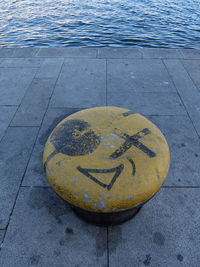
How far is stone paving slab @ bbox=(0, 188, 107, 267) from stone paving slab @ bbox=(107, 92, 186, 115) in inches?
110

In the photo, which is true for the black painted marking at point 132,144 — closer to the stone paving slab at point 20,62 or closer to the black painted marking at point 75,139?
the black painted marking at point 75,139

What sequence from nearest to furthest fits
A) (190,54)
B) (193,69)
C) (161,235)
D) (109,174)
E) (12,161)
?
(109,174), (161,235), (12,161), (193,69), (190,54)

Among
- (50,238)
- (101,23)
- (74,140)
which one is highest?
(74,140)

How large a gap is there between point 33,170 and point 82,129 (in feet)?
4.56

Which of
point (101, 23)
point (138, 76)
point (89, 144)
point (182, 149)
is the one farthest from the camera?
point (101, 23)

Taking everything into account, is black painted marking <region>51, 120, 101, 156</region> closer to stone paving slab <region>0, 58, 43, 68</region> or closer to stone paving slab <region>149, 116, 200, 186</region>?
stone paving slab <region>149, 116, 200, 186</region>

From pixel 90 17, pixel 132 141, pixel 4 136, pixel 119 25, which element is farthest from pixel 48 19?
pixel 132 141

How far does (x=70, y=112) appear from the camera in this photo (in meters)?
4.70

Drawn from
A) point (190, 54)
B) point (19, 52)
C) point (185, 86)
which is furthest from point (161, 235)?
point (19, 52)

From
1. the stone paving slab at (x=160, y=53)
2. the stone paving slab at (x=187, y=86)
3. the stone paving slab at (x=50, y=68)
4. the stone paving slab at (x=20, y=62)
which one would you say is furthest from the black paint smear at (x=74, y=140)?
the stone paving slab at (x=160, y=53)

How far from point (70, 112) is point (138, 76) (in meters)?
2.44

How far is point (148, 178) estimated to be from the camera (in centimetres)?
215

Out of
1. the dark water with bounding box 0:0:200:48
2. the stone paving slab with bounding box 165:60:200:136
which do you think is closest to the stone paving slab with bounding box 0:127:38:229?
the stone paving slab with bounding box 165:60:200:136

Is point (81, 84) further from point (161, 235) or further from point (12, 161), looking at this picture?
point (161, 235)
